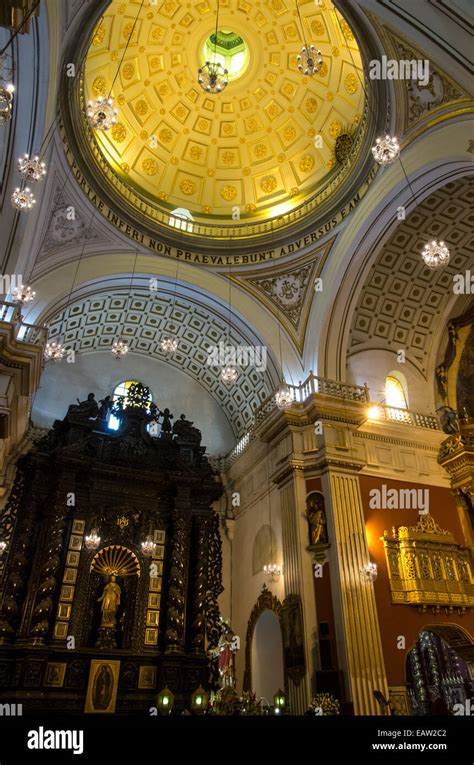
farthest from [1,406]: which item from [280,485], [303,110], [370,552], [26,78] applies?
[303,110]

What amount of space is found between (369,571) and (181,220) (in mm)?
11478

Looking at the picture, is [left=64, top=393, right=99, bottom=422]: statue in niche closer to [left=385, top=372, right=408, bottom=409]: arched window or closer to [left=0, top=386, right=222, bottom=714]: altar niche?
[left=0, top=386, right=222, bottom=714]: altar niche

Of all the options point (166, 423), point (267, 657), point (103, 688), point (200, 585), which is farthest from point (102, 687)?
point (166, 423)

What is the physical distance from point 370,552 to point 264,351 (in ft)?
21.5

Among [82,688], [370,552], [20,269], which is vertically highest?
[20,269]

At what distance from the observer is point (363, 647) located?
10.8m

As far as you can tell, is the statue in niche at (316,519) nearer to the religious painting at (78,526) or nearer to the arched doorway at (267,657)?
the arched doorway at (267,657)

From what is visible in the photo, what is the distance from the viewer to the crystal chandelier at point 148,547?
47.3ft

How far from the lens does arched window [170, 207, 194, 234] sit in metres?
15.9

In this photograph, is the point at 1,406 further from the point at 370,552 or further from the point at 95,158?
the point at 370,552

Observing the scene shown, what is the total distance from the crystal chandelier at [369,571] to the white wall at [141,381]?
7.55m

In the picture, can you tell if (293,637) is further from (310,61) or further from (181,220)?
(181,220)

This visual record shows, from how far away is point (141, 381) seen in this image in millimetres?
18062

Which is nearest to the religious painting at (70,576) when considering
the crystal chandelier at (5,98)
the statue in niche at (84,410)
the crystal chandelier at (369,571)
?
the statue in niche at (84,410)
